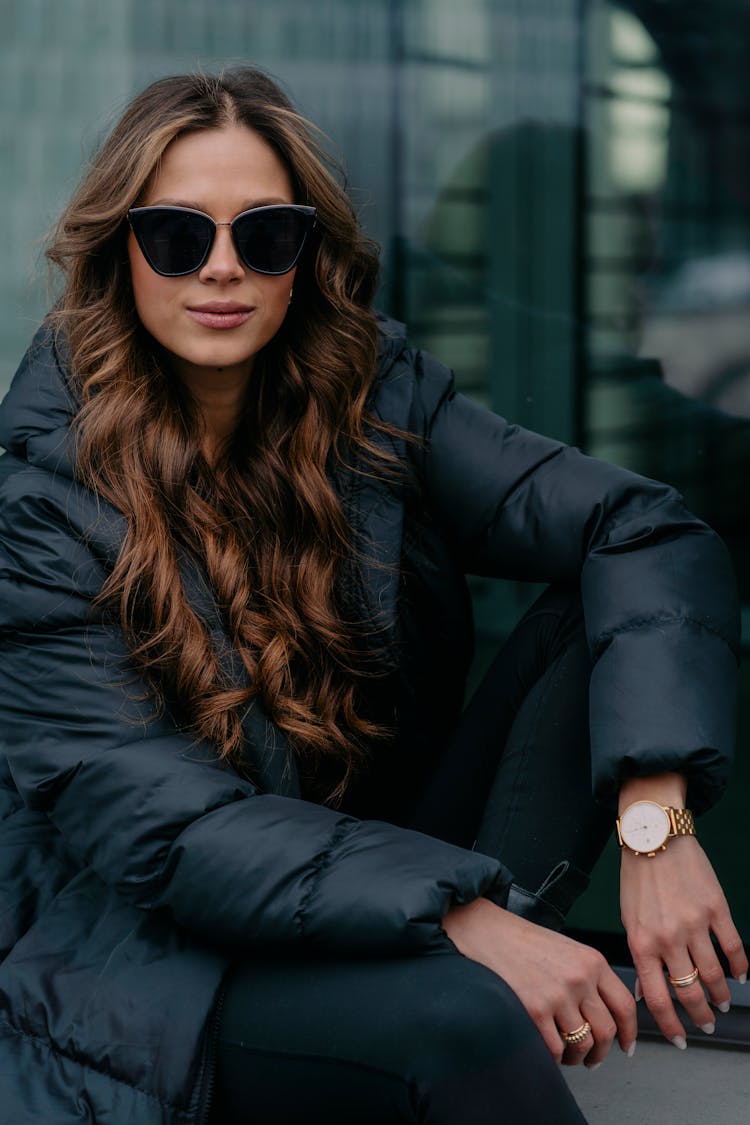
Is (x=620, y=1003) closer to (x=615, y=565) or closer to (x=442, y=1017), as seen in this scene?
(x=442, y=1017)

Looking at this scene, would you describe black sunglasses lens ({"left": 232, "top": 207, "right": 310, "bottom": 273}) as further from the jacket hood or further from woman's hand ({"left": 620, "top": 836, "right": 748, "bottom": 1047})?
woman's hand ({"left": 620, "top": 836, "right": 748, "bottom": 1047})

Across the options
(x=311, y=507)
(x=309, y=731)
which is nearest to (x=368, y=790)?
(x=309, y=731)

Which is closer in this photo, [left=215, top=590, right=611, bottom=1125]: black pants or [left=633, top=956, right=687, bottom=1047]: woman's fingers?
[left=215, top=590, right=611, bottom=1125]: black pants

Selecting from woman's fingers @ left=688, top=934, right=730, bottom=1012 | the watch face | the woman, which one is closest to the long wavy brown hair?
the woman

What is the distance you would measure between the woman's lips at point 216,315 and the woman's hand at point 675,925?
0.88 metres

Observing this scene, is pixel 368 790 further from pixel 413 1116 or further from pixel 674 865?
pixel 413 1116

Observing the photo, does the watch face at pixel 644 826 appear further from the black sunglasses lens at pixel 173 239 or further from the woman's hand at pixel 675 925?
the black sunglasses lens at pixel 173 239

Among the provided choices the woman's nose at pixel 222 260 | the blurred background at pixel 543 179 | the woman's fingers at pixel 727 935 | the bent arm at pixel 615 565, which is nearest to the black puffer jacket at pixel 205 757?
the bent arm at pixel 615 565

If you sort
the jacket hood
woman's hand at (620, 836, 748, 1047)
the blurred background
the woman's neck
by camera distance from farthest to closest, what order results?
the blurred background < the woman's neck < the jacket hood < woman's hand at (620, 836, 748, 1047)

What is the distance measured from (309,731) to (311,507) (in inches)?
12.8

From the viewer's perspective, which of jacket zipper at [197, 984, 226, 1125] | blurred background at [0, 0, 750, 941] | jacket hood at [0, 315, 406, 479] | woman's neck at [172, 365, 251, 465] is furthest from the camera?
blurred background at [0, 0, 750, 941]

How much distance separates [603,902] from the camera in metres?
2.82

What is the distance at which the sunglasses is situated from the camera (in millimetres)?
1836

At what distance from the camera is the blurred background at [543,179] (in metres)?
2.80
